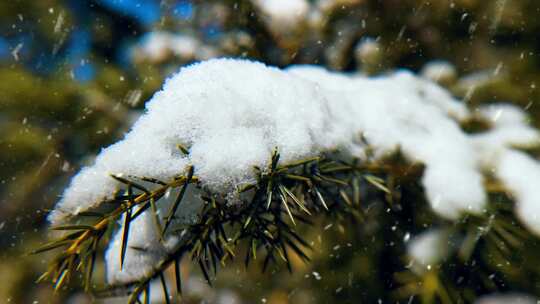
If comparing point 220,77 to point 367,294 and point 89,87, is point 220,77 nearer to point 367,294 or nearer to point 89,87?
point 367,294

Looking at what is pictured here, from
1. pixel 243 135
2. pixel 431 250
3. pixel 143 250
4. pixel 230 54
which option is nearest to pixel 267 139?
pixel 243 135

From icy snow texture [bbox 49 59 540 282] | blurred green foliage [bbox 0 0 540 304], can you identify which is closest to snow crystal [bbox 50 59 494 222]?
icy snow texture [bbox 49 59 540 282]

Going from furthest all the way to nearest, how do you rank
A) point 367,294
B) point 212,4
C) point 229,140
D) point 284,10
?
1. point 212,4
2. point 284,10
3. point 367,294
4. point 229,140

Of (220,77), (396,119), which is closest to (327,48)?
(396,119)

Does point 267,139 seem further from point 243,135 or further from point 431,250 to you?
point 431,250

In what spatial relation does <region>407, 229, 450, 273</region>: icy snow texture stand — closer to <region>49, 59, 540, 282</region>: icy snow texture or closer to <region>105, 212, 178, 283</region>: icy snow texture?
<region>49, 59, 540, 282</region>: icy snow texture

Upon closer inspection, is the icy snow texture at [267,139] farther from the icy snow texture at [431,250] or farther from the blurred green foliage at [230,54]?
the blurred green foliage at [230,54]

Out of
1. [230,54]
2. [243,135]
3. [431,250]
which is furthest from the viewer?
[230,54]

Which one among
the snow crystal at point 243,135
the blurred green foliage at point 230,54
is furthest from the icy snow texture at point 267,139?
the blurred green foliage at point 230,54
